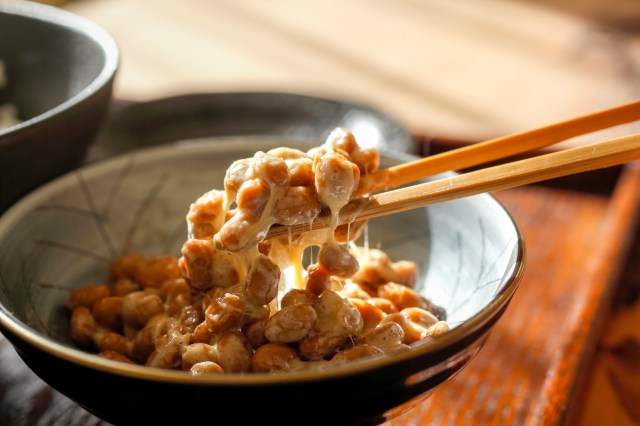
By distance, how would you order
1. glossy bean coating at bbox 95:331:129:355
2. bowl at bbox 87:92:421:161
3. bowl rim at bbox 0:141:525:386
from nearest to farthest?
bowl rim at bbox 0:141:525:386 → glossy bean coating at bbox 95:331:129:355 → bowl at bbox 87:92:421:161

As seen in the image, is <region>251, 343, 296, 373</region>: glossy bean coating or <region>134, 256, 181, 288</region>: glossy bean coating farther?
<region>134, 256, 181, 288</region>: glossy bean coating

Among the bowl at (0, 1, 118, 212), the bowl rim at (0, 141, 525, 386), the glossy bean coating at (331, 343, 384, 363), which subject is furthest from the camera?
the bowl at (0, 1, 118, 212)

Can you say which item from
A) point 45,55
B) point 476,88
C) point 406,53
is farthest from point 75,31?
point 406,53

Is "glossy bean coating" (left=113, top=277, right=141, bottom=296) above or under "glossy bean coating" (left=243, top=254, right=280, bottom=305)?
under

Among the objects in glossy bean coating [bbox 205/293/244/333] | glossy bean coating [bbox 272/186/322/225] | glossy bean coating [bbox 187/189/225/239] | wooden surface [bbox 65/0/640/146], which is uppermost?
glossy bean coating [bbox 272/186/322/225]

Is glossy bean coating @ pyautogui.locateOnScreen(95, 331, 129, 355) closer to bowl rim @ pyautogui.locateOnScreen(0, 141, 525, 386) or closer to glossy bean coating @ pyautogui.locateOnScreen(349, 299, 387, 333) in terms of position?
bowl rim @ pyautogui.locateOnScreen(0, 141, 525, 386)

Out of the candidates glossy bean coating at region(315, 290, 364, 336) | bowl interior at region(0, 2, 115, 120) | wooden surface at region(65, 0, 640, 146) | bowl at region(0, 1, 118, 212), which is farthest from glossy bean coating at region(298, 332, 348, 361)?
wooden surface at region(65, 0, 640, 146)

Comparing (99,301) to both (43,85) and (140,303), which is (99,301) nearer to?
(140,303)

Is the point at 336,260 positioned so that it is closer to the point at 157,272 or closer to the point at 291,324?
the point at 291,324
